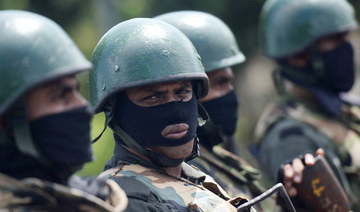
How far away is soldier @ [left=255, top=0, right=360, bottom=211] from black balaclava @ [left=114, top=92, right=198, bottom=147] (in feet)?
8.55

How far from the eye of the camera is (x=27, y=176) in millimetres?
3783

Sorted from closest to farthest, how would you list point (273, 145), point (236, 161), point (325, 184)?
1. point (325, 184)
2. point (236, 161)
3. point (273, 145)

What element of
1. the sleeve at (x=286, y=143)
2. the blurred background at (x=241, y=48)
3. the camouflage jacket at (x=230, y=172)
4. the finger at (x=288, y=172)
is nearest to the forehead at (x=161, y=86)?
the finger at (x=288, y=172)

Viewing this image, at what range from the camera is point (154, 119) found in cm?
465

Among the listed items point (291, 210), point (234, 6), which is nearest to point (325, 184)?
point (291, 210)

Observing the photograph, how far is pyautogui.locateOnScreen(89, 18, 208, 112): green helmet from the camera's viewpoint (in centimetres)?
467

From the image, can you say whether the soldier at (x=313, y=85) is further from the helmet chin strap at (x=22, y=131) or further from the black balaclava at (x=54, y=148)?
the helmet chin strap at (x=22, y=131)

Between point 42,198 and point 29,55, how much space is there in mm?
624

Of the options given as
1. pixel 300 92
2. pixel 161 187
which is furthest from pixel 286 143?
pixel 161 187

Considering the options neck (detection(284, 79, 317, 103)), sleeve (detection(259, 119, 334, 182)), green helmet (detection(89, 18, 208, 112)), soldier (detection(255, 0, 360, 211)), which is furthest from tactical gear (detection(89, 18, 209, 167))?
neck (detection(284, 79, 317, 103))

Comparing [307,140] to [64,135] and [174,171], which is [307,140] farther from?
[64,135]

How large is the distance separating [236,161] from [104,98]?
6.56 feet

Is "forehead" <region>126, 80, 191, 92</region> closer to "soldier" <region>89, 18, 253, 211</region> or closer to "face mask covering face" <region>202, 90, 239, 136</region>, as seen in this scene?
"soldier" <region>89, 18, 253, 211</region>

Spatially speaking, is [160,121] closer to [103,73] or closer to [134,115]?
[134,115]
